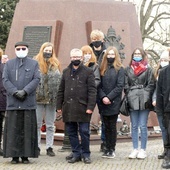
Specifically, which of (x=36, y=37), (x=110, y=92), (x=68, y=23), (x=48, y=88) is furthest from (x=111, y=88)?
(x=36, y=37)

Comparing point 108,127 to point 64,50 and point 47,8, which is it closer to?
point 64,50

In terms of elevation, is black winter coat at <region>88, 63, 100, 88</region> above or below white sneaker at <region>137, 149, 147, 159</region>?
above

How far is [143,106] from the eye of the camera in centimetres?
776

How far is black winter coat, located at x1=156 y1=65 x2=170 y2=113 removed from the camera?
7.14 m

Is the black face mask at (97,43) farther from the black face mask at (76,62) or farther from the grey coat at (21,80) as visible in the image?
the grey coat at (21,80)

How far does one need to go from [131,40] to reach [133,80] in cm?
358

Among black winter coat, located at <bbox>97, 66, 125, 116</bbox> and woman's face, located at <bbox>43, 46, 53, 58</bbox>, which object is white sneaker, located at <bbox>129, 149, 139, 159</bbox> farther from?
woman's face, located at <bbox>43, 46, 53, 58</bbox>

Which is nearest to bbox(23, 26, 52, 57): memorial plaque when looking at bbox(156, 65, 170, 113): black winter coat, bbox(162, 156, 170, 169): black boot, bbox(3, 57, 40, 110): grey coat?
bbox(3, 57, 40, 110): grey coat

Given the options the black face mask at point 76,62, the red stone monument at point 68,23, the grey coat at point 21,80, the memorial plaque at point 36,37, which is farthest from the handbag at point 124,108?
the memorial plaque at point 36,37

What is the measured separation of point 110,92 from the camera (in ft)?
25.5

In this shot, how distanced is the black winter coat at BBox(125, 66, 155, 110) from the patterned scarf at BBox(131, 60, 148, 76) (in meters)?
0.05

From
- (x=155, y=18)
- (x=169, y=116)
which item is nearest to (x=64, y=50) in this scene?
(x=169, y=116)

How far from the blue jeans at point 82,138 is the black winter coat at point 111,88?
47 cm

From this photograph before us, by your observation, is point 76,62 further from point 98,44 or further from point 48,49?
point 98,44
